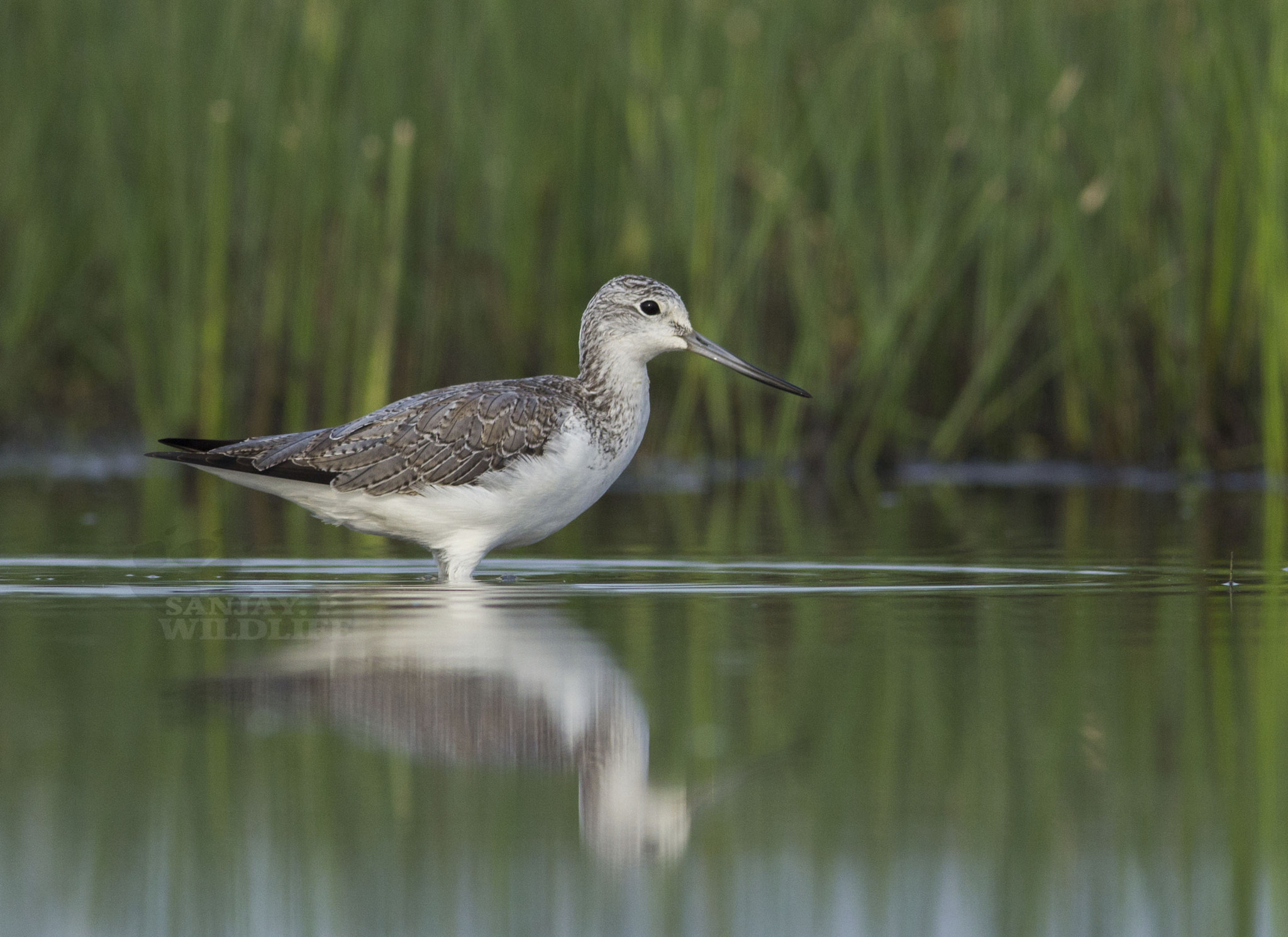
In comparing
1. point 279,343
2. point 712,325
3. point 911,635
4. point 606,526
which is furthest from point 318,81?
point 911,635

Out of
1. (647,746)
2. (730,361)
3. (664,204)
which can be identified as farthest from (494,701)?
(664,204)

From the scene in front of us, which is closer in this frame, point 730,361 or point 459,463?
point 459,463

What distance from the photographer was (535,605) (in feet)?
18.5

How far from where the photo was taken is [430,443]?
6.66 m

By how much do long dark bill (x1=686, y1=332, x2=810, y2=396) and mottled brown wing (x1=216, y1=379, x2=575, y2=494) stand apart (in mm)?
641

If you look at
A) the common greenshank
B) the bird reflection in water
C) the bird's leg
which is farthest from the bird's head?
the bird reflection in water

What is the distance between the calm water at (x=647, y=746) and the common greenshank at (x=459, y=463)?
0.23m

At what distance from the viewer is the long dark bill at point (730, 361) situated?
7258 mm

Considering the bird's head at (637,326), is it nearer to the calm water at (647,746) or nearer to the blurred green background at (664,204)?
the calm water at (647,746)

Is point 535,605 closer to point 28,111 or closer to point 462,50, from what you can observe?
point 462,50

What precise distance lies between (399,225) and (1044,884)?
7411 mm

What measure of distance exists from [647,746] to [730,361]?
385cm

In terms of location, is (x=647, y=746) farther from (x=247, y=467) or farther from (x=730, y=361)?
(x=730, y=361)

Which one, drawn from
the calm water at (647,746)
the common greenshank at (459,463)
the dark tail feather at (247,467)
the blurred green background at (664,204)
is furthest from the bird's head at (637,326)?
the blurred green background at (664,204)
